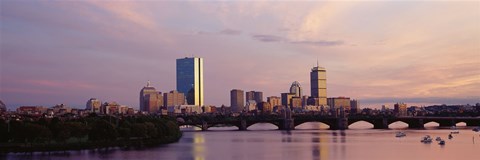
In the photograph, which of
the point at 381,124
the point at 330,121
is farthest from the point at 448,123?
the point at 330,121

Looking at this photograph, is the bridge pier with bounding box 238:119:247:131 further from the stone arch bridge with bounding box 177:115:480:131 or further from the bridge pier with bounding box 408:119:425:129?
the bridge pier with bounding box 408:119:425:129

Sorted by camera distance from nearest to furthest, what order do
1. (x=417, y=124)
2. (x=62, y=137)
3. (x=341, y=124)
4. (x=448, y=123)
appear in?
(x=62, y=137), (x=341, y=124), (x=417, y=124), (x=448, y=123)

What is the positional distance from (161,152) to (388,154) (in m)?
26.9

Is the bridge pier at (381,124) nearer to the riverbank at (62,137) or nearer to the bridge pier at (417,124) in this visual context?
the bridge pier at (417,124)

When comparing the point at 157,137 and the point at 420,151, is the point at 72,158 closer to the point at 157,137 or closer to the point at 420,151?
the point at 157,137

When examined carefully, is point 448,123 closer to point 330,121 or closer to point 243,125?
point 330,121

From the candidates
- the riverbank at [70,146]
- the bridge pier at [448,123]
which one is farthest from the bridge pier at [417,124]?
the riverbank at [70,146]

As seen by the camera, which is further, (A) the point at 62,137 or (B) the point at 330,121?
(B) the point at 330,121

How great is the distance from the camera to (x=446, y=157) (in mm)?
70688

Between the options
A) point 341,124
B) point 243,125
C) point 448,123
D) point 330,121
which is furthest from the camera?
point 448,123

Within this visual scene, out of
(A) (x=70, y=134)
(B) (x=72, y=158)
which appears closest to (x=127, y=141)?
(A) (x=70, y=134)

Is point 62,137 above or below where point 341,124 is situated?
above

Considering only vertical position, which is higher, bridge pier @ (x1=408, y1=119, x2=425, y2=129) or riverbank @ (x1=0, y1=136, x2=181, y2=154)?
riverbank @ (x1=0, y1=136, x2=181, y2=154)

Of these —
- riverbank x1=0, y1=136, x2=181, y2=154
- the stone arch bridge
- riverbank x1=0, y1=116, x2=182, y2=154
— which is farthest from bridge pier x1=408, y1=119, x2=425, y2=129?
riverbank x1=0, y1=136, x2=181, y2=154
